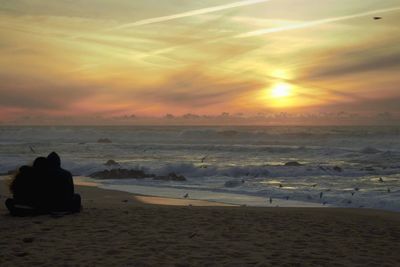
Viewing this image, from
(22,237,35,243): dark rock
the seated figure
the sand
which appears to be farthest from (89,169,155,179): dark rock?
(22,237,35,243): dark rock

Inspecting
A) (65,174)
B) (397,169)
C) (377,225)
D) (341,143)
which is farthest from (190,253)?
(341,143)

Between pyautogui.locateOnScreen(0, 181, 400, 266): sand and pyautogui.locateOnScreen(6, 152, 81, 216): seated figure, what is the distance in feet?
0.95

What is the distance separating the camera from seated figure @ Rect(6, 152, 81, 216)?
32.9 ft

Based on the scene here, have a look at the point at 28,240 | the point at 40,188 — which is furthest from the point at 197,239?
the point at 40,188

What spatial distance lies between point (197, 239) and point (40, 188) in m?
3.88

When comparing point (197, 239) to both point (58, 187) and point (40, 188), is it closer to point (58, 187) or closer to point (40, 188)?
point (58, 187)

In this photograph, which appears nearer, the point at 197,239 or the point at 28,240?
the point at 28,240

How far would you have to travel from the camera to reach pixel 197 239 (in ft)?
27.2

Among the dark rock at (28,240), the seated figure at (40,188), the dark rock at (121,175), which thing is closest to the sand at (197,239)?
the dark rock at (28,240)

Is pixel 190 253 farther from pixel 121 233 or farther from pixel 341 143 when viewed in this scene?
pixel 341 143

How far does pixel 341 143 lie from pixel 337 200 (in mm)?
50760

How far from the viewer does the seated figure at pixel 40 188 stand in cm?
1004

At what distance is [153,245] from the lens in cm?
773

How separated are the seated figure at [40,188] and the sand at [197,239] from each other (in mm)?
290
